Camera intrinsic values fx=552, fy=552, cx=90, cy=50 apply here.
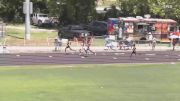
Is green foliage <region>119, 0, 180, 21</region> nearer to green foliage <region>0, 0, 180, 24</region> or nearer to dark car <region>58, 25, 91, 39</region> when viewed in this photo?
green foliage <region>0, 0, 180, 24</region>

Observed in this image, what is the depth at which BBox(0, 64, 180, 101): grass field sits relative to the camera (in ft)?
57.7

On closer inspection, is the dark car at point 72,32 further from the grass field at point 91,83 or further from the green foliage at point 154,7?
the grass field at point 91,83

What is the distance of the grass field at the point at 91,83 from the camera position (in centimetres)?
1758

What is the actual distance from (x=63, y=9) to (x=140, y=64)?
36.4m

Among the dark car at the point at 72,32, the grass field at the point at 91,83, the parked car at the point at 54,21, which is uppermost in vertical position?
the parked car at the point at 54,21

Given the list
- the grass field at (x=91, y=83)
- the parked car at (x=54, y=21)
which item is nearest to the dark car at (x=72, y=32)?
the parked car at (x=54, y=21)

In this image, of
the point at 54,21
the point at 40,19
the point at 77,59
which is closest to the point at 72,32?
the point at 77,59

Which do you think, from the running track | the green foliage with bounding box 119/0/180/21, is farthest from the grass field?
the green foliage with bounding box 119/0/180/21

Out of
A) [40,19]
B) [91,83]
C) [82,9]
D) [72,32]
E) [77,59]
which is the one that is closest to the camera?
[91,83]

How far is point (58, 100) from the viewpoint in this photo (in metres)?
16.5

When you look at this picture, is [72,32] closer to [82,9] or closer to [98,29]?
[98,29]

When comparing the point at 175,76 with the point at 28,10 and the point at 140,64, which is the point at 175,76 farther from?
the point at 28,10

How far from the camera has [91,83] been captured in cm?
2150

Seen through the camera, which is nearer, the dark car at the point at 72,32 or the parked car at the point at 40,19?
the dark car at the point at 72,32
